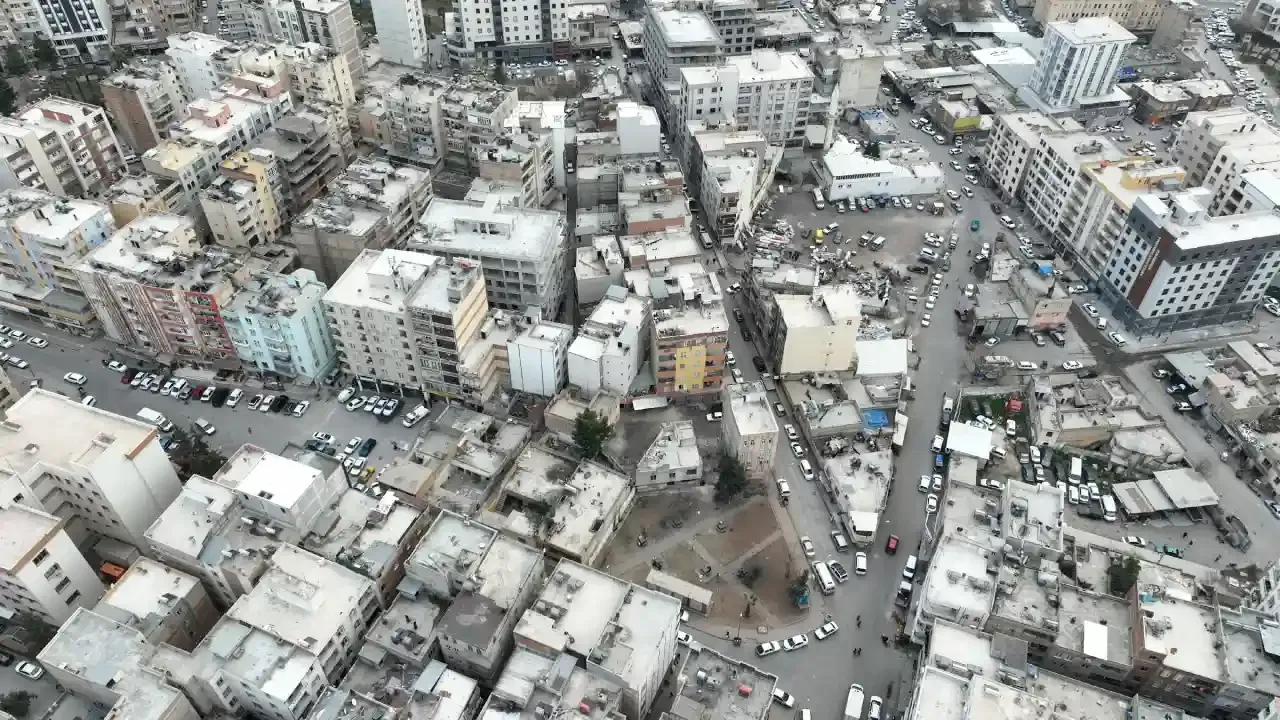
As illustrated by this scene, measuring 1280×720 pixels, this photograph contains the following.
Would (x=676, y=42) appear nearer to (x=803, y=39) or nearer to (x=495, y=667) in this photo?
(x=803, y=39)

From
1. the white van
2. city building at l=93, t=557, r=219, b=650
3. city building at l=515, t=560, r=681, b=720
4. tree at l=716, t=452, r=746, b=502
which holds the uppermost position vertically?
city building at l=515, t=560, r=681, b=720

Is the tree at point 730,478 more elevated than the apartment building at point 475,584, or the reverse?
the apartment building at point 475,584

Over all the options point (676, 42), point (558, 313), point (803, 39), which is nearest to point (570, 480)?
point (558, 313)

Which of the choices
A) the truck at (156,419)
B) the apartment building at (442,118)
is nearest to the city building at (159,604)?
the truck at (156,419)

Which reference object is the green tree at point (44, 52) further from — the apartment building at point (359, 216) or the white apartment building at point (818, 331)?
the white apartment building at point (818, 331)

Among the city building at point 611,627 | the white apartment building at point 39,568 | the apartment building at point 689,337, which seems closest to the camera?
the city building at point 611,627

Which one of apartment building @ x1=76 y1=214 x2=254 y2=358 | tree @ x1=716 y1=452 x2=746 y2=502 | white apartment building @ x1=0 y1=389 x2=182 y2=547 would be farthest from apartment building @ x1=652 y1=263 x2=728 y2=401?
white apartment building @ x1=0 y1=389 x2=182 y2=547

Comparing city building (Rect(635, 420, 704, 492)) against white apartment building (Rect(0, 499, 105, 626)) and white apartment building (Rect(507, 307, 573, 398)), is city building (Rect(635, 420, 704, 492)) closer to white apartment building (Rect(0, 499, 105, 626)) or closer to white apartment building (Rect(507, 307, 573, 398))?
white apartment building (Rect(507, 307, 573, 398))
